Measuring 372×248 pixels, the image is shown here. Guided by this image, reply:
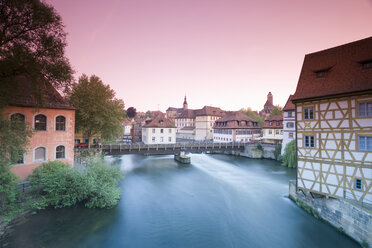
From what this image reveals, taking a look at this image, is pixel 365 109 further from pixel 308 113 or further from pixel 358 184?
pixel 358 184

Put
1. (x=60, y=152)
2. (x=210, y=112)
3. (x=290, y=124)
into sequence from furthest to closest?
(x=210, y=112), (x=290, y=124), (x=60, y=152)

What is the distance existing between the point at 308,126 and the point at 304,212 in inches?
224

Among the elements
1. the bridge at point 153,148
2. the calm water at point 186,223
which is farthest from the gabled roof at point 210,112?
the calm water at point 186,223

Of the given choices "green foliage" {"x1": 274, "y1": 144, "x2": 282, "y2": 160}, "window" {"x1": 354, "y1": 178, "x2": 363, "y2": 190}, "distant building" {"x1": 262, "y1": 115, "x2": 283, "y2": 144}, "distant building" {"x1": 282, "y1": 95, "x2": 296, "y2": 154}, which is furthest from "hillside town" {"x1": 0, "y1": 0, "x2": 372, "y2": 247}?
"distant building" {"x1": 262, "y1": 115, "x2": 283, "y2": 144}

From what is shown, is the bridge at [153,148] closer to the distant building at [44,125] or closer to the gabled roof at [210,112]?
the distant building at [44,125]

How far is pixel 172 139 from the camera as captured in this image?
39.7 metres

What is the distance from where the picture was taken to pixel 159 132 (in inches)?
1518

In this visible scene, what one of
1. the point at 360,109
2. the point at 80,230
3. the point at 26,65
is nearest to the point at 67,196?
the point at 80,230

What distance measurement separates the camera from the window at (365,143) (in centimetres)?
914

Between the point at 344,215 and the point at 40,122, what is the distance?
811 inches

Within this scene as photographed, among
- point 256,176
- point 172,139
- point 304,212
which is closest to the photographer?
point 304,212

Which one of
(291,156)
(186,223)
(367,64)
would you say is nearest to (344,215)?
(367,64)

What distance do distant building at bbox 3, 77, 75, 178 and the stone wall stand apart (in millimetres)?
18441

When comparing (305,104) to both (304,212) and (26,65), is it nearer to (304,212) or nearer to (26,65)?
(304,212)
